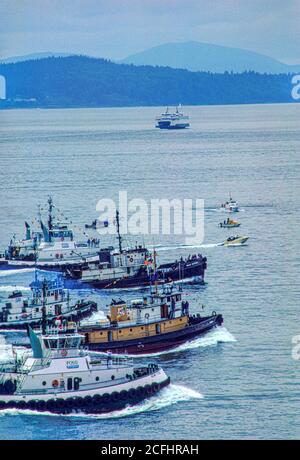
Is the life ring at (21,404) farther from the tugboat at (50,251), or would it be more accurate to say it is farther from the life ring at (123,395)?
the tugboat at (50,251)

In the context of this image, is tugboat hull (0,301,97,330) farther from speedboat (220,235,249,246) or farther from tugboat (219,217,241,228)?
tugboat (219,217,241,228)

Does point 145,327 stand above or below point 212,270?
below

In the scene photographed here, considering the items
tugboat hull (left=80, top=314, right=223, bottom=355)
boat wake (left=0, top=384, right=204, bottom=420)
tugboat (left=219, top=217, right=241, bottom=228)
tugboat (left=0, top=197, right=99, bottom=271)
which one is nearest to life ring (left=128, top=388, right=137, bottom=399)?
boat wake (left=0, top=384, right=204, bottom=420)

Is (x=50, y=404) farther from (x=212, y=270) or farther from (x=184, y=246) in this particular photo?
(x=184, y=246)

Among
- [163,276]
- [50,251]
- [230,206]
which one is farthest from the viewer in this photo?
[230,206]

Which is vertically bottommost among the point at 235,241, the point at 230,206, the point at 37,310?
the point at 37,310

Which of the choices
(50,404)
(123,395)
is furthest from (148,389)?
(50,404)

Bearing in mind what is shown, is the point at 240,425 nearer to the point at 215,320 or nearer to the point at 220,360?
the point at 220,360
